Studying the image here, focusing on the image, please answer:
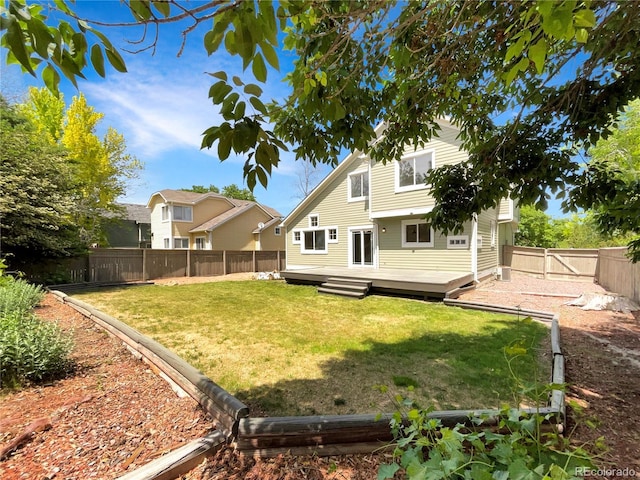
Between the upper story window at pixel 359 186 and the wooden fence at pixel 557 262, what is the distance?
28.6 ft

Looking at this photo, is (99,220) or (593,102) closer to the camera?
(593,102)

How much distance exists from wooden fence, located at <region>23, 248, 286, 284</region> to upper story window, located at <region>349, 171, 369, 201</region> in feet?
25.5

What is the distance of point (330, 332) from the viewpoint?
5.62 m

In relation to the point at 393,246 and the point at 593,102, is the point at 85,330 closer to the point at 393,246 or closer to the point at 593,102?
the point at 593,102

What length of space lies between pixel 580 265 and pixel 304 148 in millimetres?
15486

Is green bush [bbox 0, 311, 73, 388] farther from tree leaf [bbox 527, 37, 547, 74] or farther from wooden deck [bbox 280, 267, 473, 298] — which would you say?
wooden deck [bbox 280, 267, 473, 298]

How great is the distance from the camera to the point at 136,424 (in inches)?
95.0

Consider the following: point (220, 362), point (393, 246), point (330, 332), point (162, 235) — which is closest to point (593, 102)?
point (330, 332)

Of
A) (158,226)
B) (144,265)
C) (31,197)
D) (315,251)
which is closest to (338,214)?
(315,251)

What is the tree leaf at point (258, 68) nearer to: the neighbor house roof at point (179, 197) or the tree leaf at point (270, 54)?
the tree leaf at point (270, 54)

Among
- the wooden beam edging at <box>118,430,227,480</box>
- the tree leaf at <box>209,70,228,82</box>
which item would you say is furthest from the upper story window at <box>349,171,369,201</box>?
the tree leaf at <box>209,70,228,82</box>

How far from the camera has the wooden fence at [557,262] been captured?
12.5 m

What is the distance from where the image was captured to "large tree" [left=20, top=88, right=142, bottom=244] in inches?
594

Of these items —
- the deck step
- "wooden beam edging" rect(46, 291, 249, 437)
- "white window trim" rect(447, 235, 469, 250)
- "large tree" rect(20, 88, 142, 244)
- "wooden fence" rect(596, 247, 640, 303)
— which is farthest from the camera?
"large tree" rect(20, 88, 142, 244)
